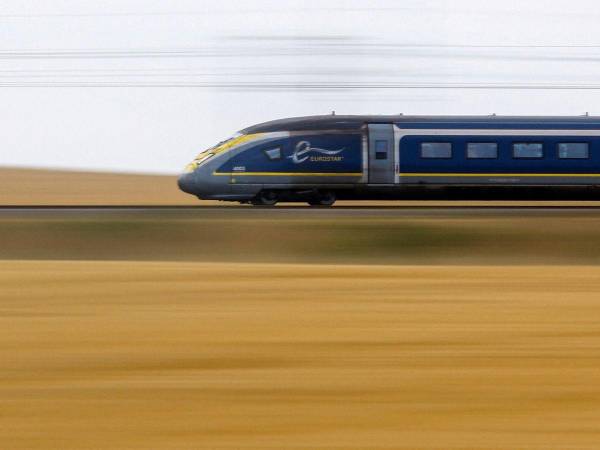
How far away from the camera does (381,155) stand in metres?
22.6

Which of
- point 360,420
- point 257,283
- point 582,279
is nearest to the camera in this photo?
point 360,420

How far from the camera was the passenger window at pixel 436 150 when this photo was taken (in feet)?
74.4

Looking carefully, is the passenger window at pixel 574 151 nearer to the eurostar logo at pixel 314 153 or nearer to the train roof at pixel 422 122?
the train roof at pixel 422 122

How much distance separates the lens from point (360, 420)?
5758mm

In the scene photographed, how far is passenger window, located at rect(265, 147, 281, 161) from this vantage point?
22344 millimetres

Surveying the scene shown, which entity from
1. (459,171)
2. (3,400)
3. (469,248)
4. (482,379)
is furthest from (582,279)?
(459,171)

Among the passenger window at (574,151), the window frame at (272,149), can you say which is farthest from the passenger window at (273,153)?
the passenger window at (574,151)

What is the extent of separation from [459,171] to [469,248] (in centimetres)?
634

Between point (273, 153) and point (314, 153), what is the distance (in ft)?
2.76

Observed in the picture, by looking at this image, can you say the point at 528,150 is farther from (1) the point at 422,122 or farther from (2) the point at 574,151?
(1) the point at 422,122

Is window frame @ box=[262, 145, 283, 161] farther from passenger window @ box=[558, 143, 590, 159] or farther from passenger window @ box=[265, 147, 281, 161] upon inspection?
passenger window @ box=[558, 143, 590, 159]

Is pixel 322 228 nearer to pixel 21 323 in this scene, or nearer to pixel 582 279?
pixel 582 279

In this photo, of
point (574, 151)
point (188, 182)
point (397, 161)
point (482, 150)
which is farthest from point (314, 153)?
point (574, 151)

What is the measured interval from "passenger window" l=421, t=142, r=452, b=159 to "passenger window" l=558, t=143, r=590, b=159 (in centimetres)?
238
